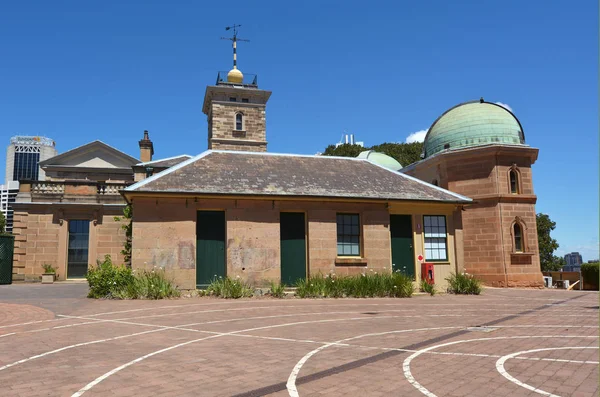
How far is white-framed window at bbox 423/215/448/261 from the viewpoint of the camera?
20.0 meters

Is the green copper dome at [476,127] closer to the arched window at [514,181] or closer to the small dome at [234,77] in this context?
the arched window at [514,181]

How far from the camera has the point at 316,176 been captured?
20.4 m

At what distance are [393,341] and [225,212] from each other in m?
10.6

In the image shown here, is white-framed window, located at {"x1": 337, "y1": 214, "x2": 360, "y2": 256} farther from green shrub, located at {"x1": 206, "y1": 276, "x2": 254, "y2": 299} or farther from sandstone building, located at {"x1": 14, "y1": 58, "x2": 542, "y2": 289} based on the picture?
green shrub, located at {"x1": 206, "y1": 276, "x2": 254, "y2": 299}

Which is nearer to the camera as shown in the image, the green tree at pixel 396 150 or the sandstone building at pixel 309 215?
the sandstone building at pixel 309 215

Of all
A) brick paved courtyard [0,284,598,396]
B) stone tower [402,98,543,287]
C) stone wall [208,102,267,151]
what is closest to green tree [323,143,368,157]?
stone wall [208,102,267,151]

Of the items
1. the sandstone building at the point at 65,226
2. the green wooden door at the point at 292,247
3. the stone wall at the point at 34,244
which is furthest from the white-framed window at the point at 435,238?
the stone wall at the point at 34,244

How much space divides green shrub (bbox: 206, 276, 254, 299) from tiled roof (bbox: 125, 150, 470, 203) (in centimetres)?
332

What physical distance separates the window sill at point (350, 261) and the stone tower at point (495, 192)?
878cm

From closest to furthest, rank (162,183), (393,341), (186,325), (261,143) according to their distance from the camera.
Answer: (393,341) < (186,325) < (162,183) < (261,143)

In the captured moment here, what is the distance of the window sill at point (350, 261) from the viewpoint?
60.6ft

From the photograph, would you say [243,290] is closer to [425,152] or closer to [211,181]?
[211,181]

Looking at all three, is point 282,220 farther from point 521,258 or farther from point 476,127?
point 521,258

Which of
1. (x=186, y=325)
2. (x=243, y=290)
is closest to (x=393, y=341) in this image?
(x=186, y=325)
